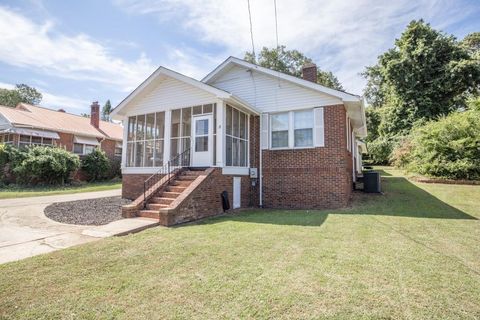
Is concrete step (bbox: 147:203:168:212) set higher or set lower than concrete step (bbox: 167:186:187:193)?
lower

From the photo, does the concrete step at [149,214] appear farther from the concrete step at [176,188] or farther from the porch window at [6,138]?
the porch window at [6,138]

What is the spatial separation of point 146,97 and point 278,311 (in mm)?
10293

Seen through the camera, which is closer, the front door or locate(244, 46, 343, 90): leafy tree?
the front door

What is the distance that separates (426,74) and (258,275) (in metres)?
25.9

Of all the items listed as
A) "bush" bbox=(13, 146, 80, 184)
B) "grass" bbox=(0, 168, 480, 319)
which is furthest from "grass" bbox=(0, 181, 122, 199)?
"grass" bbox=(0, 168, 480, 319)

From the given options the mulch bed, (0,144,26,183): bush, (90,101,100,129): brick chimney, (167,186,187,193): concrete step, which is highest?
(90,101,100,129): brick chimney

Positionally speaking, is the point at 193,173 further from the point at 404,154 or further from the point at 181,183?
the point at 404,154

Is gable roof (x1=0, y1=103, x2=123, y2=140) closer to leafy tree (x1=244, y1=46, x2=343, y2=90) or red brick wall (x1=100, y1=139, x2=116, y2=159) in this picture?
red brick wall (x1=100, y1=139, x2=116, y2=159)

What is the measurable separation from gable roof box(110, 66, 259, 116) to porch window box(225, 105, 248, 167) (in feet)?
1.75

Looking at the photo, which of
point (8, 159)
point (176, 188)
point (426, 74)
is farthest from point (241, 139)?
point (426, 74)

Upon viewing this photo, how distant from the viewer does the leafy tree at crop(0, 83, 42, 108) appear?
43.0m

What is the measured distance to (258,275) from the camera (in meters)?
3.63

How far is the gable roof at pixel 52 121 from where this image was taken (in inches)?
708

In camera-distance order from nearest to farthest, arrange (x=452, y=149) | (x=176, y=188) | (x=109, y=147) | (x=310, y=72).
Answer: (x=176, y=188)
(x=310, y=72)
(x=452, y=149)
(x=109, y=147)
